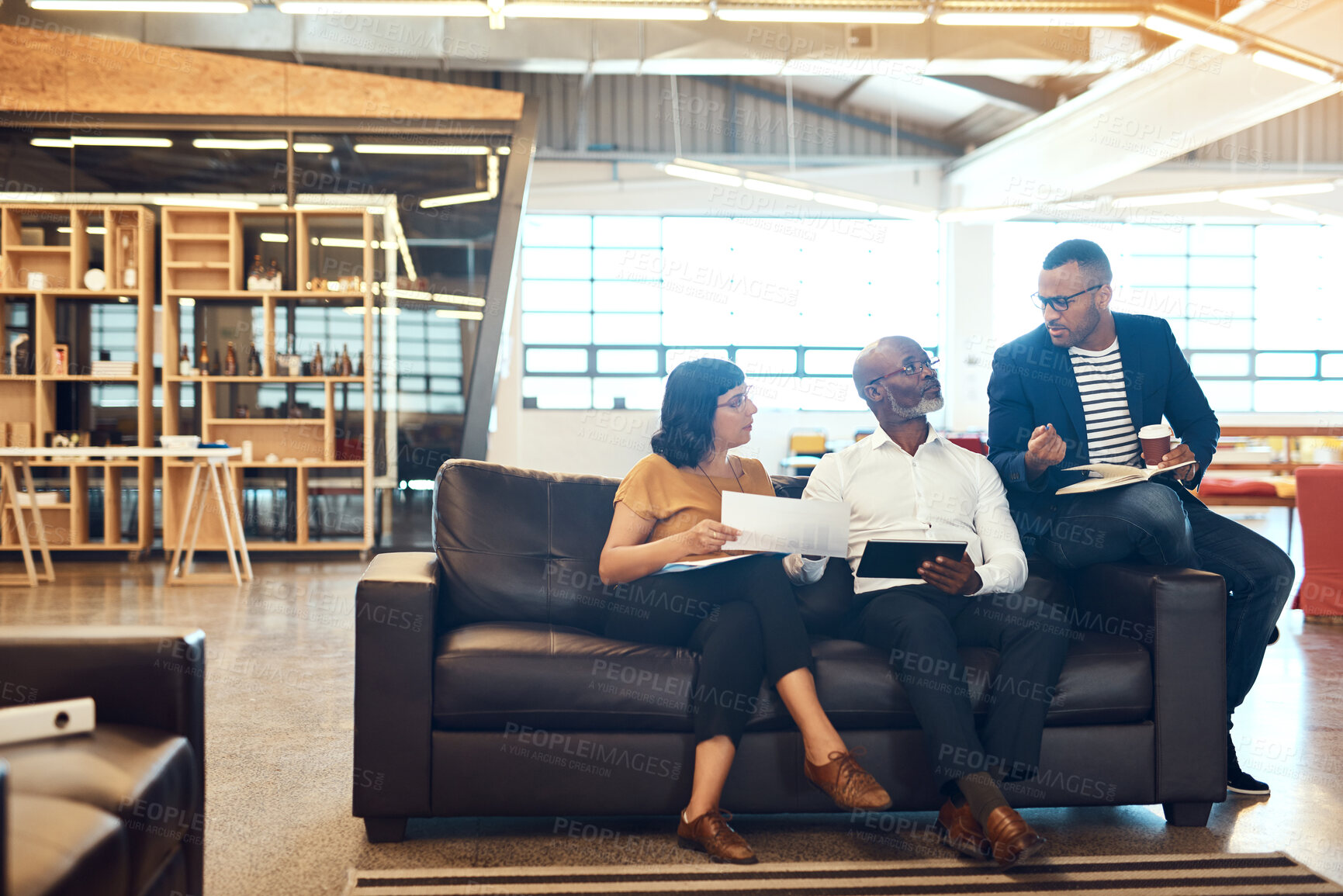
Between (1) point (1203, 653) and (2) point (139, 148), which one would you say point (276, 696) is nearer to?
(1) point (1203, 653)

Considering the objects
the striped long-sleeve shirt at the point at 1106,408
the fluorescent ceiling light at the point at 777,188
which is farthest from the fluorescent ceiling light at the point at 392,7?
the striped long-sleeve shirt at the point at 1106,408

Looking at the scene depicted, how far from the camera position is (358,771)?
2.08 m

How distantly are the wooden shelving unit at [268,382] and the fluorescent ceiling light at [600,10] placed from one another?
273 centimetres

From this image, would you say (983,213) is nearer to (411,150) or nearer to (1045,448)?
(411,150)

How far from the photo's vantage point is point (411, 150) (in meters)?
7.25

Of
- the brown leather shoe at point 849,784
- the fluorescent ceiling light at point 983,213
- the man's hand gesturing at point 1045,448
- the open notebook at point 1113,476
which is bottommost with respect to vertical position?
the brown leather shoe at point 849,784

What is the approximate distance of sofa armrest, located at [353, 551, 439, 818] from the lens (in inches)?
82.1

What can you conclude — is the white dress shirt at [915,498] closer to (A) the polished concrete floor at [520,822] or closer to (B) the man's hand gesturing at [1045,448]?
(B) the man's hand gesturing at [1045,448]

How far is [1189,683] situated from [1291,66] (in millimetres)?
4576

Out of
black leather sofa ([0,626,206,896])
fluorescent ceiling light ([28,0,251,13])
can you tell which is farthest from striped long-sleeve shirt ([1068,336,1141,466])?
fluorescent ceiling light ([28,0,251,13])

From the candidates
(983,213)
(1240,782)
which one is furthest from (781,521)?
(983,213)

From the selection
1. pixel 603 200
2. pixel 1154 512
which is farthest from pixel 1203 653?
pixel 603 200

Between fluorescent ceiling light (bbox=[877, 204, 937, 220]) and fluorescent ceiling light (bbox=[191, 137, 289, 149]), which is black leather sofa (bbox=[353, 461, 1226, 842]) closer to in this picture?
fluorescent ceiling light (bbox=[191, 137, 289, 149])

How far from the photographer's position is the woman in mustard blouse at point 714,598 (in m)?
2.04
